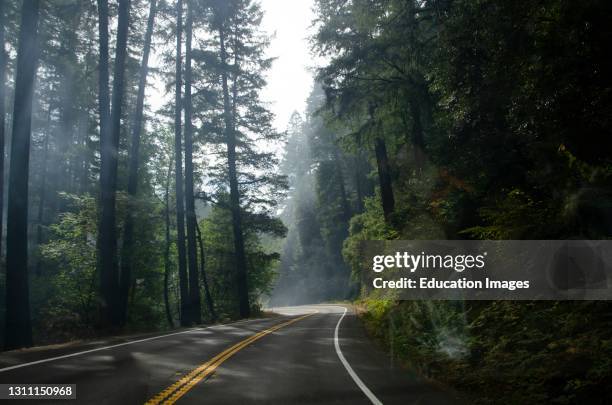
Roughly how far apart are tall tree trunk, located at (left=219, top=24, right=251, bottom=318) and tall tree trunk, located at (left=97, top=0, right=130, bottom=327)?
1070 centimetres

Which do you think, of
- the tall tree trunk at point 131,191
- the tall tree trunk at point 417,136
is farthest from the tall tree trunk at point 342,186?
the tall tree trunk at point 417,136

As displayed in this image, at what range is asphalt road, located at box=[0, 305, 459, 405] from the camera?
744 centimetres

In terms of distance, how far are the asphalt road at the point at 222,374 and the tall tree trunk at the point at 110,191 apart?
6.28m

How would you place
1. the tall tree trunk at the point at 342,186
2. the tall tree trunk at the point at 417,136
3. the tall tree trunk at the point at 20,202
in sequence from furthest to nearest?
the tall tree trunk at the point at 342,186 → the tall tree trunk at the point at 417,136 → the tall tree trunk at the point at 20,202

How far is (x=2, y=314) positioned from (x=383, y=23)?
1021 inches

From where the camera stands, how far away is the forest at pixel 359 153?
822 centimetres

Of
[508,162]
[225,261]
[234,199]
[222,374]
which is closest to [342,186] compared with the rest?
[225,261]

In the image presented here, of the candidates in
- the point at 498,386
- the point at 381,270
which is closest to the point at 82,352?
the point at 498,386

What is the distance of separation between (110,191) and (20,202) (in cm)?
438

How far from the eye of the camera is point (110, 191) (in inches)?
789

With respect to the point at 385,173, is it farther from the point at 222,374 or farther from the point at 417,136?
the point at 222,374

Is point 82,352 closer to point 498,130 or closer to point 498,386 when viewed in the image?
point 498,386

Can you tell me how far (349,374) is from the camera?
31.4ft

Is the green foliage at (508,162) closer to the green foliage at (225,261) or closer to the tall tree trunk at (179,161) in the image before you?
the tall tree trunk at (179,161)
